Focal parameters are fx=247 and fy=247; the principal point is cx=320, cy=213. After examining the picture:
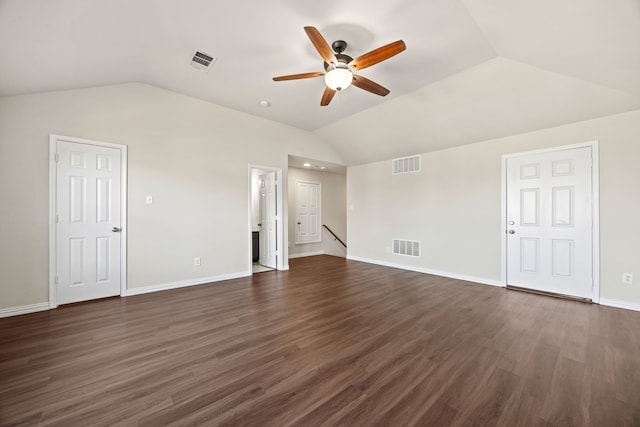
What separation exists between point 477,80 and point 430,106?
785 millimetres

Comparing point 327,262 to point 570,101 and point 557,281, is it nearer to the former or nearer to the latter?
point 557,281

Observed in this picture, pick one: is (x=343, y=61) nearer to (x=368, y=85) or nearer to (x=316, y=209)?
(x=368, y=85)

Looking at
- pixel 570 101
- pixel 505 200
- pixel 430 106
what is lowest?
pixel 505 200

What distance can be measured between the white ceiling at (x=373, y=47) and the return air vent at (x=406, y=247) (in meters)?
2.47

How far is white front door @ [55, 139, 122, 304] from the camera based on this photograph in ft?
10.6

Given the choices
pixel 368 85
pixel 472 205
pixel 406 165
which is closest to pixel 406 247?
pixel 472 205

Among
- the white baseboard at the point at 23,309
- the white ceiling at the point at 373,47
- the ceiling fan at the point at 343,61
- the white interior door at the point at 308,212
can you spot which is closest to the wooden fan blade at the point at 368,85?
the ceiling fan at the point at 343,61

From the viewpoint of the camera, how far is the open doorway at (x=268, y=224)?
5.38 metres

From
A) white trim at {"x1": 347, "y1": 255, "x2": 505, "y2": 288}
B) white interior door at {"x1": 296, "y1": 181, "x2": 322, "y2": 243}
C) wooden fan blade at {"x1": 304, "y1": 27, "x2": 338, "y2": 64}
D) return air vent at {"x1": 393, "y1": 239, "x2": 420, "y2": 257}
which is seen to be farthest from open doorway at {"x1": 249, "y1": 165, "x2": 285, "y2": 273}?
wooden fan blade at {"x1": 304, "y1": 27, "x2": 338, "y2": 64}

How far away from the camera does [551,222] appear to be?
12.5 ft

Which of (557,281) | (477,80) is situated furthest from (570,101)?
(557,281)

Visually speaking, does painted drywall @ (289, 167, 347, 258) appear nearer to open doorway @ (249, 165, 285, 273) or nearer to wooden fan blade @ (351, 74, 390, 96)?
open doorway @ (249, 165, 285, 273)

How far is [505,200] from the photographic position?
4207 millimetres

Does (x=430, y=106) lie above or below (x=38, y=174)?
above
